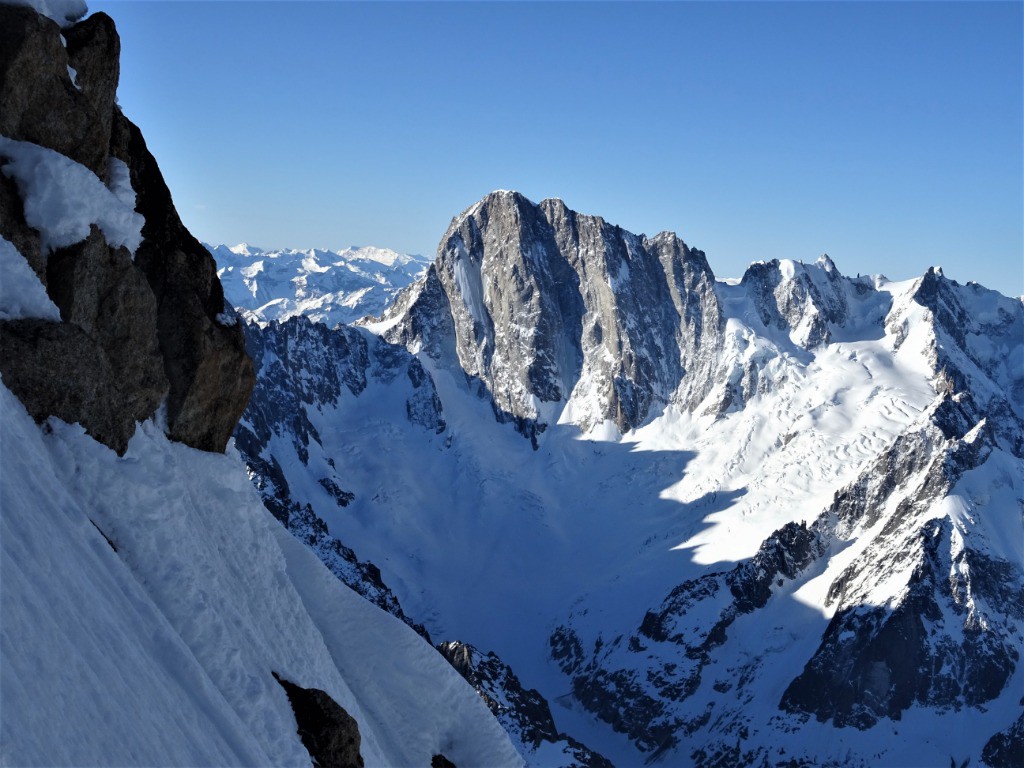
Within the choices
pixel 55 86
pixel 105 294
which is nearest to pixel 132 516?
pixel 105 294

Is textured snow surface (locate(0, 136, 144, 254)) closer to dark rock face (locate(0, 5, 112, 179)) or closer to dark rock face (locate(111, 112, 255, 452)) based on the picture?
dark rock face (locate(0, 5, 112, 179))

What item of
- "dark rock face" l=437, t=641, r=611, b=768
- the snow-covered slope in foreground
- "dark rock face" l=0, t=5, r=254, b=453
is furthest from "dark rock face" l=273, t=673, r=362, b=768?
"dark rock face" l=437, t=641, r=611, b=768

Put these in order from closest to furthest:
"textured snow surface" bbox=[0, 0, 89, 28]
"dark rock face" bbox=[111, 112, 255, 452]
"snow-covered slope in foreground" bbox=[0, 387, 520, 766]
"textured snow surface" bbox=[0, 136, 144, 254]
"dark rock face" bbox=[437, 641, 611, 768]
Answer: "snow-covered slope in foreground" bbox=[0, 387, 520, 766], "textured snow surface" bbox=[0, 136, 144, 254], "textured snow surface" bbox=[0, 0, 89, 28], "dark rock face" bbox=[111, 112, 255, 452], "dark rock face" bbox=[437, 641, 611, 768]

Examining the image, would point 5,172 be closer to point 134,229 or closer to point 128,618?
point 134,229

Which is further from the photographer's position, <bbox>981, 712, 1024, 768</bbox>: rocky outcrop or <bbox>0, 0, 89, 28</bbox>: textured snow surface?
<bbox>981, 712, 1024, 768</bbox>: rocky outcrop

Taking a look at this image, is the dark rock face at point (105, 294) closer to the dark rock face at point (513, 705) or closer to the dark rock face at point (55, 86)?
the dark rock face at point (55, 86)

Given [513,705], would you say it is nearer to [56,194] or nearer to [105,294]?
[105,294]

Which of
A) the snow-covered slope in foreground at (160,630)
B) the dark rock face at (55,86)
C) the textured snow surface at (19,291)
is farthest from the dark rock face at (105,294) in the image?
the snow-covered slope in foreground at (160,630)
